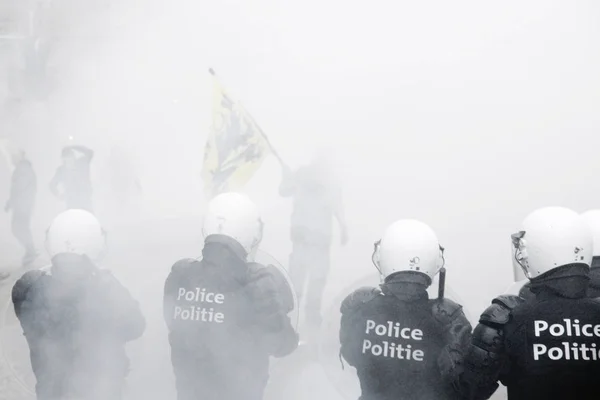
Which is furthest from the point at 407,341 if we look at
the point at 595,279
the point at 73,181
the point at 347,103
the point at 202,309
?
the point at 347,103

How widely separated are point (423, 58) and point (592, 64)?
250 centimetres

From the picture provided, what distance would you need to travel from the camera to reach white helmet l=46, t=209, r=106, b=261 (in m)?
2.49

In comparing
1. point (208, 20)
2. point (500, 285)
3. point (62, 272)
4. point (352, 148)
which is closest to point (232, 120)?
point (62, 272)

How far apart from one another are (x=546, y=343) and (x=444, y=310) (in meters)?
0.33

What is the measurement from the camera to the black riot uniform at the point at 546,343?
69.2 inches

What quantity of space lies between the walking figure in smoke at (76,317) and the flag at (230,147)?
4.85 feet

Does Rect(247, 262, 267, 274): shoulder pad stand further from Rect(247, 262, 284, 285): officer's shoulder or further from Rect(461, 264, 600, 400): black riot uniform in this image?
Rect(461, 264, 600, 400): black riot uniform

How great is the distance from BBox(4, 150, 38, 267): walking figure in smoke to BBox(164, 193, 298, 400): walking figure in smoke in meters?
4.31

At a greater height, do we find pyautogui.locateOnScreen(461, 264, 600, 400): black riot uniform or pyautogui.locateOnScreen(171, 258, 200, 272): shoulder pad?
pyautogui.locateOnScreen(171, 258, 200, 272): shoulder pad

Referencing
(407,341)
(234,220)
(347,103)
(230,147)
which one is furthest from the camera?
(347,103)

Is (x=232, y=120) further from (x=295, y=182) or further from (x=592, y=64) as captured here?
(x=592, y=64)

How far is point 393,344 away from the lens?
6.51ft

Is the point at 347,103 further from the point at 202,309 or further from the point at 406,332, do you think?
the point at 406,332

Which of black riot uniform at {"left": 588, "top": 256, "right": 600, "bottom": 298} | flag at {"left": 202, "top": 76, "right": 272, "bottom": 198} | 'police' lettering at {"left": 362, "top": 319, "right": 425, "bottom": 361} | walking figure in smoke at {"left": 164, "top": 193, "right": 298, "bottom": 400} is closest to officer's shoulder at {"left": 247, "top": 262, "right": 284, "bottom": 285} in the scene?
walking figure in smoke at {"left": 164, "top": 193, "right": 298, "bottom": 400}
